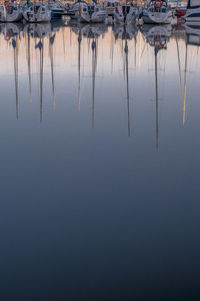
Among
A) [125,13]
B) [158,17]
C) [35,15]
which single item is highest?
[125,13]

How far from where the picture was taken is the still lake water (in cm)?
361

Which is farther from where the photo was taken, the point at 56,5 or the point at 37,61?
the point at 56,5

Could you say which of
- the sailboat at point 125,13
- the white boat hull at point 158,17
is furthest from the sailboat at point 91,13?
the white boat hull at point 158,17

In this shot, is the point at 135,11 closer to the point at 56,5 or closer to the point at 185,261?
the point at 56,5

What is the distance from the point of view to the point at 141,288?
349 cm

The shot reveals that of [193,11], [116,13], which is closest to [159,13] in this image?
[193,11]

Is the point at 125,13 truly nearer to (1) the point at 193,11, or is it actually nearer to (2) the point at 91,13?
(2) the point at 91,13

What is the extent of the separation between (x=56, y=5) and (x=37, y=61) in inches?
1796

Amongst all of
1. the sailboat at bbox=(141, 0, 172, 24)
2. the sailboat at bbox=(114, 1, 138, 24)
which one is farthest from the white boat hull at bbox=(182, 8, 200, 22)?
the sailboat at bbox=(114, 1, 138, 24)

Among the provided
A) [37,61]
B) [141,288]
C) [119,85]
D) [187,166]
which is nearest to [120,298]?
[141,288]

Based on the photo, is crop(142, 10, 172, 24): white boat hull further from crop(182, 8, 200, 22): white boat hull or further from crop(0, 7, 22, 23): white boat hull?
crop(0, 7, 22, 23): white boat hull

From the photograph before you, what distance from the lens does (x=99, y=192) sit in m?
5.31

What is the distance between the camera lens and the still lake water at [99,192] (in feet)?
11.8

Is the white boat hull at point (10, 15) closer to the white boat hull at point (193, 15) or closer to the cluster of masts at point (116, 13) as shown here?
the cluster of masts at point (116, 13)
